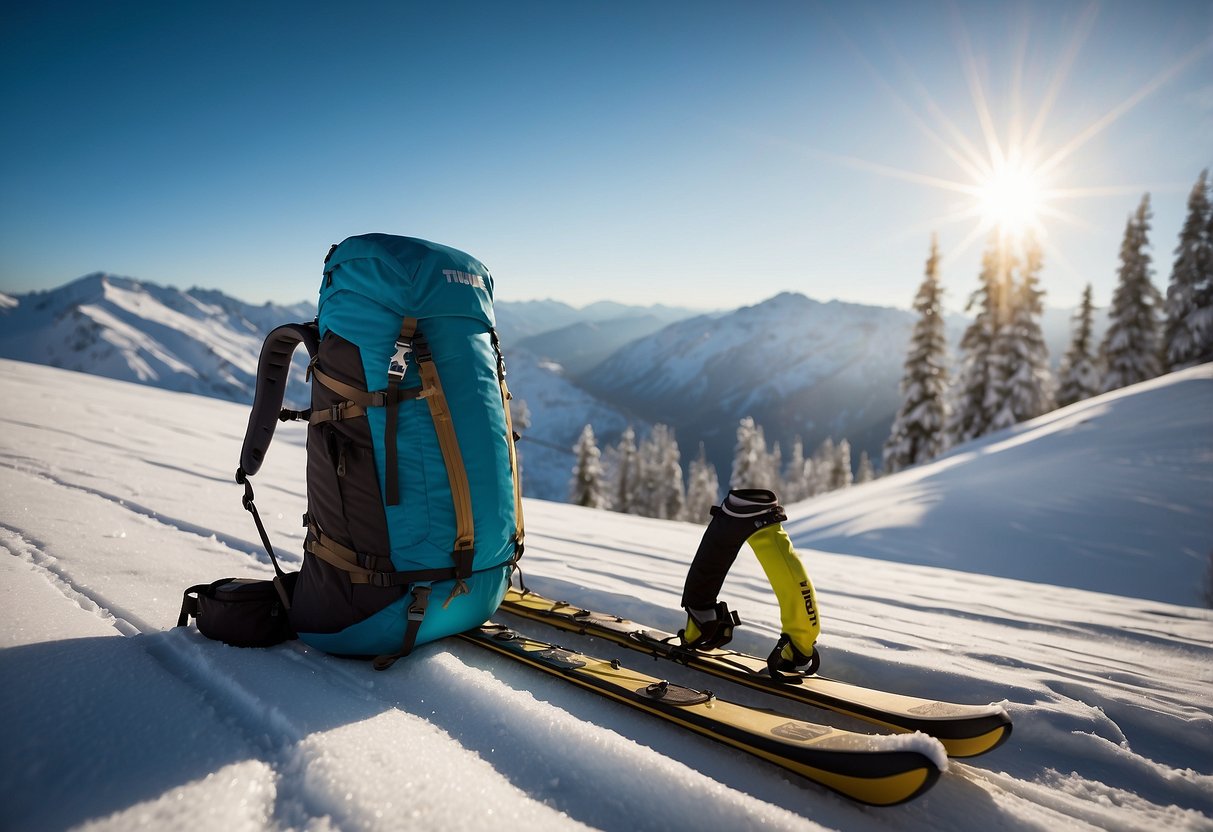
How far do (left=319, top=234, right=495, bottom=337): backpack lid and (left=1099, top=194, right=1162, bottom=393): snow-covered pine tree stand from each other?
111 feet

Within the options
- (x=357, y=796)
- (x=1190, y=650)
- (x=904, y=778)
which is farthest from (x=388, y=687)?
(x=1190, y=650)

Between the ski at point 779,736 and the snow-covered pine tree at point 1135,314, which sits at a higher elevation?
the snow-covered pine tree at point 1135,314

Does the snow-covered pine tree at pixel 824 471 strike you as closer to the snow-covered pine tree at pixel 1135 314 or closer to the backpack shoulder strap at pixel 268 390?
the snow-covered pine tree at pixel 1135 314

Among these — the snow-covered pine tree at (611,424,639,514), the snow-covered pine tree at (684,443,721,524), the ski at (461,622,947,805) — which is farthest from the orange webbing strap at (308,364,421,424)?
the snow-covered pine tree at (684,443,721,524)

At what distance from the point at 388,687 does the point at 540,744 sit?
0.66 m

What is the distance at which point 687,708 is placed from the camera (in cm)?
186

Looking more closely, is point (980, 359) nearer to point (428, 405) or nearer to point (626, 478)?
point (626, 478)

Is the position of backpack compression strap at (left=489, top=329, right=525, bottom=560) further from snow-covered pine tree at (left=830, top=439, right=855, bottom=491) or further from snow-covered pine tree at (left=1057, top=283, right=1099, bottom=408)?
snow-covered pine tree at (left=830, top=439, right=855, bottom=491)

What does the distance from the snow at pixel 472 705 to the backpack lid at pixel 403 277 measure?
1.40 m

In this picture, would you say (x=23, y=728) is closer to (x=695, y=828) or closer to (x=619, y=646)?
(x=695, y=828)

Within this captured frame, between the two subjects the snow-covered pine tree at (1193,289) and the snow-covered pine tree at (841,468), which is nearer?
the snow-covered pine tree at (1193,289)

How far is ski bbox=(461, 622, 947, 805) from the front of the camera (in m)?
1.45

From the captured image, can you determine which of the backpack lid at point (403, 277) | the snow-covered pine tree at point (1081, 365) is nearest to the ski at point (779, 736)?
the backpack lid at point (403, 277)

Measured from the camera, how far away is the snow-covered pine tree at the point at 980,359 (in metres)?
22.9
